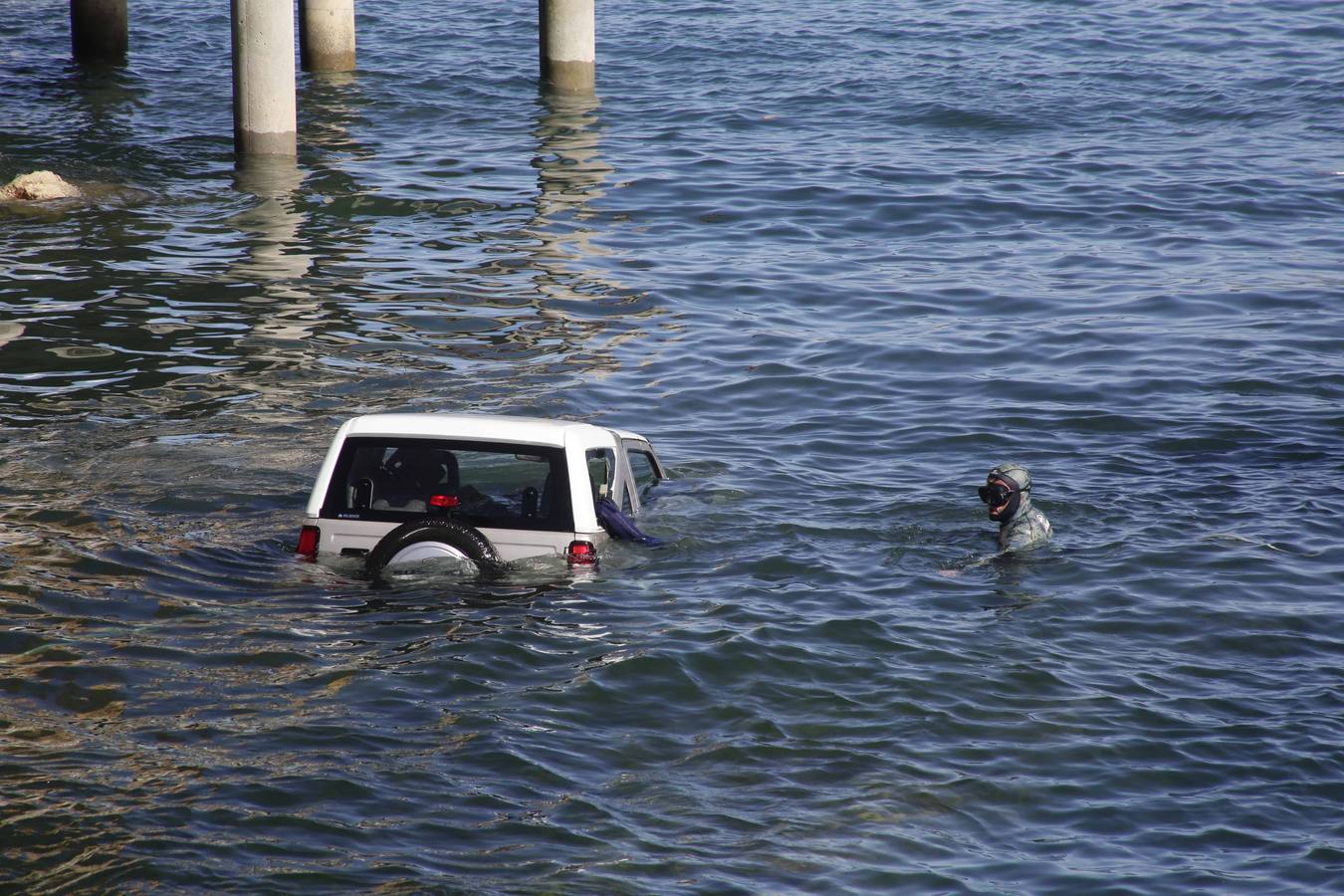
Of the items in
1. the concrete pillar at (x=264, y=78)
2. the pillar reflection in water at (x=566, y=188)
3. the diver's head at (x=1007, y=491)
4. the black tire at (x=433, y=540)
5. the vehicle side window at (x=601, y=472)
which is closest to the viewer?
the black tire at (x=433, y=540)

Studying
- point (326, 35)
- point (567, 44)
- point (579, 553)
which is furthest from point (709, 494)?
point (326, 35)

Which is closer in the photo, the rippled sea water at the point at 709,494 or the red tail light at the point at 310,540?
the rippled sea water at the point at 709,494

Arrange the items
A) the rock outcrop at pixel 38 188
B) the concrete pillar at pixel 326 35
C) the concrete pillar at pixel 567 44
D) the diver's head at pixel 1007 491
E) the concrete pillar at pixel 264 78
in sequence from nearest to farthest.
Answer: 1. the diver's head at pixel 1007 491
2. the rock outcrop at pixel 38 188
3. the concrete pillar at pixel 264 78
4. the concrete pillar at pixel 567 44
5. the concrete pillar at pixel 326 35

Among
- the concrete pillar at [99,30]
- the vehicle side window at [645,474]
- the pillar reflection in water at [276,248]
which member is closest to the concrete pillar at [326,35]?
the concrete pillar at [99,30]

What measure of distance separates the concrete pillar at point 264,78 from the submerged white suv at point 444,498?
1529 cm

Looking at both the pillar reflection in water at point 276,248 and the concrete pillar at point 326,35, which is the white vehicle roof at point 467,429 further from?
the concrete pillar at point 326,35

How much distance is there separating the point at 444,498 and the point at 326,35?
25.9m

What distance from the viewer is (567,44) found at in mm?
31953

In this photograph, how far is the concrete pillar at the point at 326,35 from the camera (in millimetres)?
33906

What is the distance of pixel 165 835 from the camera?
7.44 m

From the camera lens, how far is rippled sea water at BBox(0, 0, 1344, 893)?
801 centimetres

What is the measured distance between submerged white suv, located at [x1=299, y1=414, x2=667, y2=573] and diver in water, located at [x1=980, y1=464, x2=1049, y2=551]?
302 cm

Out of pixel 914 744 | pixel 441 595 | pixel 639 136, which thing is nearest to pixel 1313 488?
pixel 914 744

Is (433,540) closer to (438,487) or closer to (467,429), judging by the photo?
(438,487)
